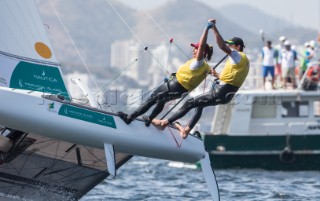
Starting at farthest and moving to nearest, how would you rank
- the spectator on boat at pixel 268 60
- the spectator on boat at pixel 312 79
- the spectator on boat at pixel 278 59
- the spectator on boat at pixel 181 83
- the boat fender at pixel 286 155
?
the spectator on boat at pixel 278 59
the spectator on boat at pixel 312 79
the spectator on boat at pixel 268 60
the boat fender at pixel 286 155
the spectator on boat at pixel 181 83

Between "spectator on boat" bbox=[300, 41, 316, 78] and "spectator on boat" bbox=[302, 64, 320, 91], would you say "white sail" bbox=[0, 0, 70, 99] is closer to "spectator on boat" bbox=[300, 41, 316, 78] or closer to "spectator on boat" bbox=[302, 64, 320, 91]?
"spectator on boat" bbox=[302, 64, 320, 91]

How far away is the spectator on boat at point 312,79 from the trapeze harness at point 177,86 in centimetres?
1210

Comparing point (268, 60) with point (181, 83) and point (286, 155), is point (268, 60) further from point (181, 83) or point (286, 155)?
point (181, 83)

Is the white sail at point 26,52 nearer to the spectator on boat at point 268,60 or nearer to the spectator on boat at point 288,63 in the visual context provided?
the spectator on boat at point 268,60

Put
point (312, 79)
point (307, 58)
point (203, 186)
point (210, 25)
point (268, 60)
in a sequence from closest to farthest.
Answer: point (210, 25) < point (203, 186) < point (268, 60) < point (312, 79) < point (307, 58)

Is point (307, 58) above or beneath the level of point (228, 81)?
beneath

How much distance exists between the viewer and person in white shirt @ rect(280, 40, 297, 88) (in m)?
25.6

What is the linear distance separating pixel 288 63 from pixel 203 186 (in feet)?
19.2

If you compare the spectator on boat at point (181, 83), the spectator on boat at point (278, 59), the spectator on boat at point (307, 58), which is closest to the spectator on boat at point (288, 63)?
the spectator on boat at point (278, 59)

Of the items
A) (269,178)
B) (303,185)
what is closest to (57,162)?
(303,185)

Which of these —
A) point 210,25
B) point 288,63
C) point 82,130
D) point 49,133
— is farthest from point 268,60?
point 49,133

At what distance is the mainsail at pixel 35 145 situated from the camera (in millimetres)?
14203

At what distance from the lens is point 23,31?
14.3 m

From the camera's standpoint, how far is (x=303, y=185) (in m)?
21.1
